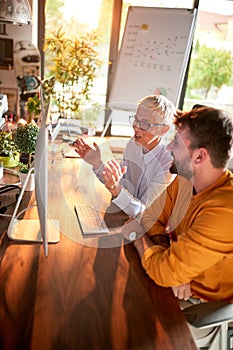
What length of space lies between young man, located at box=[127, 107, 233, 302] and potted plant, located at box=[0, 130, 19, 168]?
883mm

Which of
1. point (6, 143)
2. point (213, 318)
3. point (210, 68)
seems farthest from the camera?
point (210, 68)

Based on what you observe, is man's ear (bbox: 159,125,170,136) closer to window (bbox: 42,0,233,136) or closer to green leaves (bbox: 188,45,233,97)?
window (bbox: 42,0,233,136)

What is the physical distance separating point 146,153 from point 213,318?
1153 millimetres

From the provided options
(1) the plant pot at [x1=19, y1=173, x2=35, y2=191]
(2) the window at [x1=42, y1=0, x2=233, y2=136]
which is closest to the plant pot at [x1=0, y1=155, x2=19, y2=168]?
(1) the plant pot at [x1=19, y1=173, x2=35, y2=191]

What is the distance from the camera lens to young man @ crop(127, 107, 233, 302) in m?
1.21

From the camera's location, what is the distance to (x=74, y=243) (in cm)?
146

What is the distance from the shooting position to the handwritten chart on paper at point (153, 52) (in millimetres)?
4211

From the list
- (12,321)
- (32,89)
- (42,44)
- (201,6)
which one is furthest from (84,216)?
(201,6)

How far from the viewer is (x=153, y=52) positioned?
14.2ft

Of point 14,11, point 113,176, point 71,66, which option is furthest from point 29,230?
point 71,66

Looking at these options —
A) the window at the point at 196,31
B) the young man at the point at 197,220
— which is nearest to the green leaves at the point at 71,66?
the window at the point at 196,31

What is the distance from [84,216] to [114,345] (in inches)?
29.6

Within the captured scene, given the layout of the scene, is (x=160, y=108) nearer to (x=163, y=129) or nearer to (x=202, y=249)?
(x=163, y=129)

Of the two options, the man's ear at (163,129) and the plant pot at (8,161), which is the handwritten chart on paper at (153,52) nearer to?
the man's ear at (163,129)
